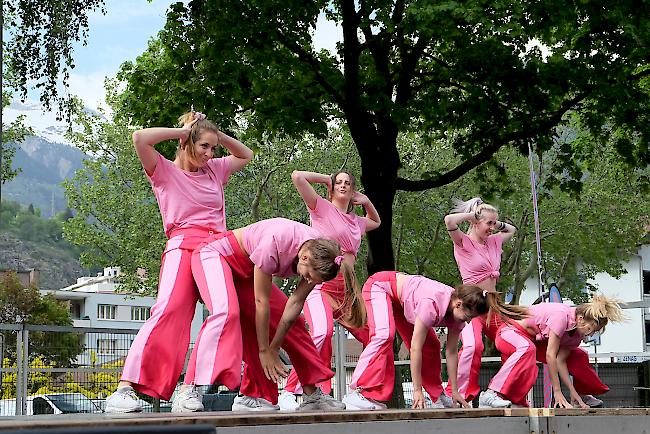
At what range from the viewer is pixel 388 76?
1612 centimetres

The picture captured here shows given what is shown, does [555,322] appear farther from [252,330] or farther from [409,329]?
[252,330]

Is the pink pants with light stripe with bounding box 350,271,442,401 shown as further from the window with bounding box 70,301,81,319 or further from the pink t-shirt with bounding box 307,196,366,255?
the window with bounding box 70,301,81,319

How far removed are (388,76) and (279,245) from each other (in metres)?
10.5

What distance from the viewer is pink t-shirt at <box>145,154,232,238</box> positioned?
6.66 meters

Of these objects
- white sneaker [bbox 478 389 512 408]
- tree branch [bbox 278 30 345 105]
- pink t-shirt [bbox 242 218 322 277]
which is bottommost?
white sneaker [bbox 478 389 512 408]

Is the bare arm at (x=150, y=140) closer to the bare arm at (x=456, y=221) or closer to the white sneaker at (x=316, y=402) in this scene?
the white sneaker at (x=316, y=402)

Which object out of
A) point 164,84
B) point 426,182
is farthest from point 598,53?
point 164,84

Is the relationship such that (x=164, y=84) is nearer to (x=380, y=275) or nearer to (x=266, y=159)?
(x=380, y=275)

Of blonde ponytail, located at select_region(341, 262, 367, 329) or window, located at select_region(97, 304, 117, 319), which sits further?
window, located at select_region(97, 304, 117, 319)

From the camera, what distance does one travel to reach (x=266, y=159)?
3725cm

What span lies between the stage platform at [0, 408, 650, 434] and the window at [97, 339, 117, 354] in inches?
233

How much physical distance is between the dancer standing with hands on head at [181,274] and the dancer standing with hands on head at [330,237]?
1495mm

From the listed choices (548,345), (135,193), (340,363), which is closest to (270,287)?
(548,345)

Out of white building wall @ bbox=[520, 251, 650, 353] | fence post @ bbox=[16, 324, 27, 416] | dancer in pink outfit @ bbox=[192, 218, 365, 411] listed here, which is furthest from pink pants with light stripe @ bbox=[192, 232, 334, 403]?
white building wall @ bbox=[520, 251, 650, 353]
